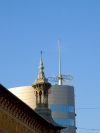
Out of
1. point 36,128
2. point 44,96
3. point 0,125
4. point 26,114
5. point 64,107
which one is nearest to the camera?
point 0,125

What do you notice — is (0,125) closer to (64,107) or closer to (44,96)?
(44,96)

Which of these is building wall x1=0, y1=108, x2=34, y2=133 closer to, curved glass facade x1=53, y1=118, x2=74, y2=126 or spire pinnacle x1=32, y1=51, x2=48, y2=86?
spire pinnacle x1=32, y1=51, x2=48, y2=86

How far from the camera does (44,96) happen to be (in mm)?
109625

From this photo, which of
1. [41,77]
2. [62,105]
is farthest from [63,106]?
[41,77]

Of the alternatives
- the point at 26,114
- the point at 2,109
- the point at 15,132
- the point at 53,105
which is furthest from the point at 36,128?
the point at 53,105

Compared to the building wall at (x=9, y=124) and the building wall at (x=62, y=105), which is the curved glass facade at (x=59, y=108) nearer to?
the building wall at (x=62, y=105)

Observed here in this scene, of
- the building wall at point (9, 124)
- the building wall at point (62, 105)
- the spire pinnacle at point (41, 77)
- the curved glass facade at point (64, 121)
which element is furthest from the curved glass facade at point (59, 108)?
the building wall at point (9, 124)

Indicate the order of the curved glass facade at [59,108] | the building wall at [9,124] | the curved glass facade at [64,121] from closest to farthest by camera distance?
the building wall at [9,124] → the curved glass facade at [64,121] → the curved glass facade at [59,108]

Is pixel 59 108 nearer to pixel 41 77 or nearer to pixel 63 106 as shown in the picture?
pixel 63 106

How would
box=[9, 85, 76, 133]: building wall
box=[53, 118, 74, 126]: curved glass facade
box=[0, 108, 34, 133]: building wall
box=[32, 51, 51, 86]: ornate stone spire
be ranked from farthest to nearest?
box=[9, 85, 76, 133]: building wall
box=[53, 118, 74, 126]: curved glass facade
box=[32, 51, 51, 86]: ornate stone spire
box=[0, 108, 34, 133]: building wall

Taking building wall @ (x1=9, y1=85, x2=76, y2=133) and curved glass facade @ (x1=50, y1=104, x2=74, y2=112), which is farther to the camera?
curved glass facade @ (x1=50, y1=104, x2=74, y2=112)

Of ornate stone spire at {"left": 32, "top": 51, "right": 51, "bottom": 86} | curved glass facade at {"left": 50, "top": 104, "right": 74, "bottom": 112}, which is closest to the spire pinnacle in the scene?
ornate stone spire at {"left": 32, "top": 51, "right": 51, "bottom": 86}

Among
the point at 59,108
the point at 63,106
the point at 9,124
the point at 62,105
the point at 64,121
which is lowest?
the point at 9,124

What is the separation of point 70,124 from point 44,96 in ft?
143
